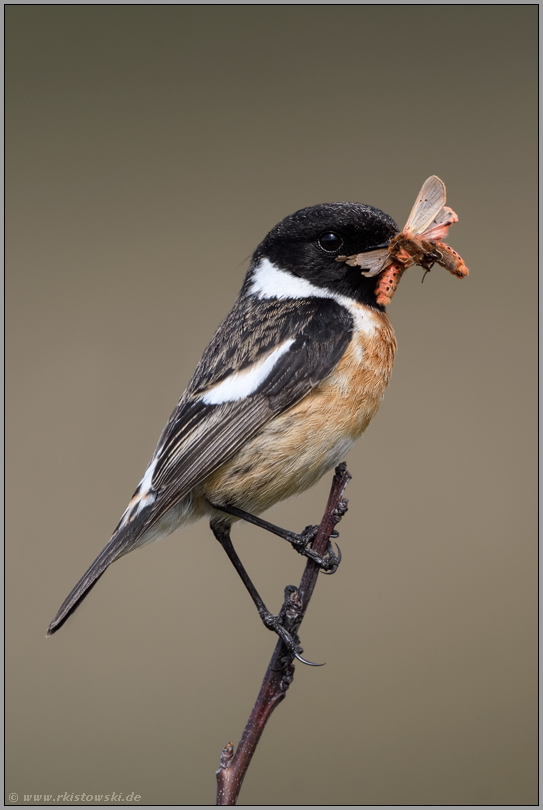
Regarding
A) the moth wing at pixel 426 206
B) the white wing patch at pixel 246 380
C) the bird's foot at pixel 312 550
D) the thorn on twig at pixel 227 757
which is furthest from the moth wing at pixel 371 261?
the thorn on twig at pixel 227 757

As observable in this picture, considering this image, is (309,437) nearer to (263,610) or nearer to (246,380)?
(246,380)

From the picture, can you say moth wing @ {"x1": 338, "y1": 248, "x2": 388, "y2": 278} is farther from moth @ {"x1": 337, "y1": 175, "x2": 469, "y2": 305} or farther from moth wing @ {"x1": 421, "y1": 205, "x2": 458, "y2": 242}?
moth wing @ {"x1": 421, "y1": 205, "x2": 458, "y2": 242}

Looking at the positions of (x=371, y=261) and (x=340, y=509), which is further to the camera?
(x=371, y=261)

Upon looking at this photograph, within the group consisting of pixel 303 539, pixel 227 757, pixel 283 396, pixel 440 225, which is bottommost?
pixel 227 757

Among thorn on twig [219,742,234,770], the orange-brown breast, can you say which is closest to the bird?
the orange-brown breast

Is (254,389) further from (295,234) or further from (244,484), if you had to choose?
(295,234)

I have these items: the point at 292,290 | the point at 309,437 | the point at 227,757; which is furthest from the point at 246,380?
the point at 227,757

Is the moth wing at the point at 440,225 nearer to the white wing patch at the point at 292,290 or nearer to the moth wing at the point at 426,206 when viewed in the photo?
the moth wing at the point at 426,206
